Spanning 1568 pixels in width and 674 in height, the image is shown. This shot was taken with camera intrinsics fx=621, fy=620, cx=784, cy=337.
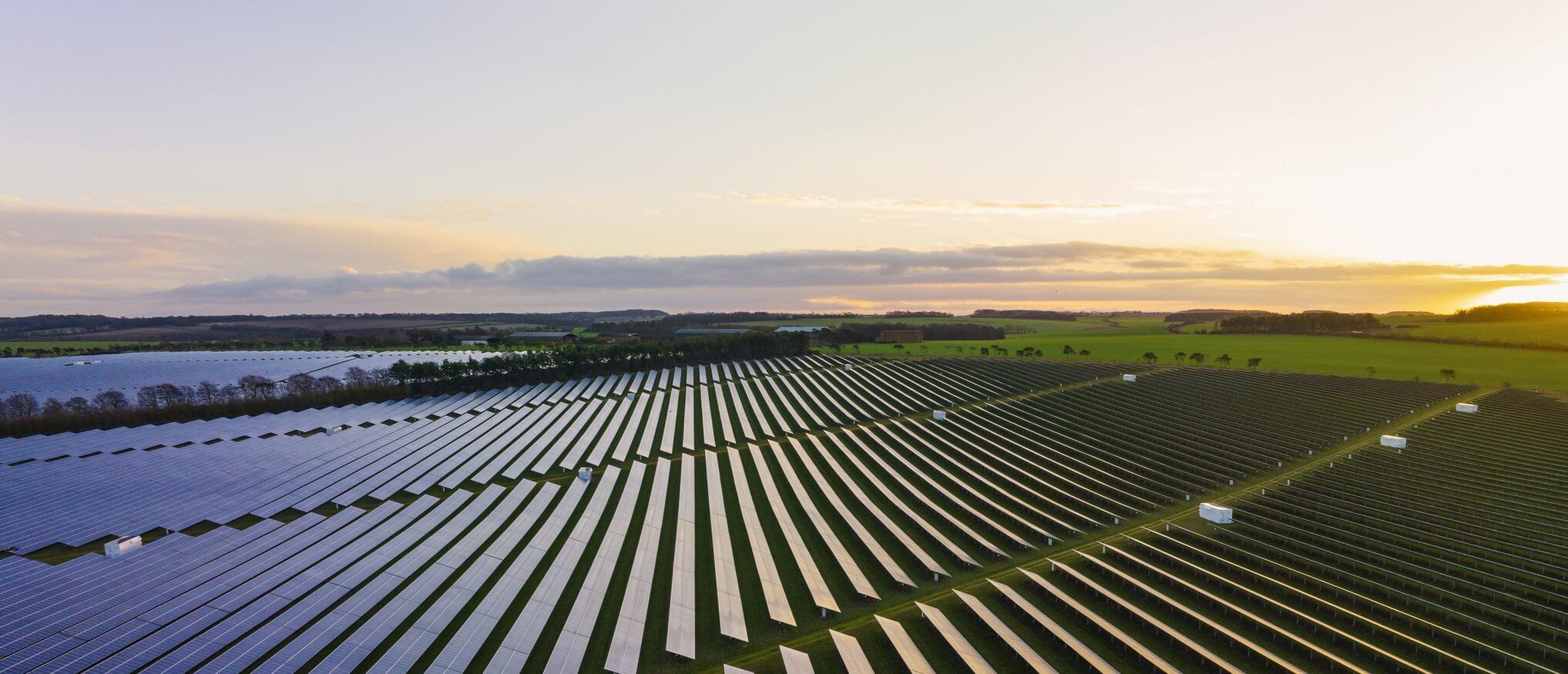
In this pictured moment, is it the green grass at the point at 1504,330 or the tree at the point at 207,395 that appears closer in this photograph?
the tree at the point at 207,395

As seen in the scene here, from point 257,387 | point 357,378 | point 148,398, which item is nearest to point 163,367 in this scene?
point 257,387

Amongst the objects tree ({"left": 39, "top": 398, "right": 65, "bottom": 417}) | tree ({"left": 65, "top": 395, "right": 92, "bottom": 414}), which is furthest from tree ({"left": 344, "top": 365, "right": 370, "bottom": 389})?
tree ({"left": 39, "top": 398, "right": 65, "bottom": 417})

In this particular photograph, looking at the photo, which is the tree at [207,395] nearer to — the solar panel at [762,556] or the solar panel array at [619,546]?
the solar panel array at [619,546]

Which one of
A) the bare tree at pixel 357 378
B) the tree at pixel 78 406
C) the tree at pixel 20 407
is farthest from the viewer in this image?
the bare tree at pixel 357 378

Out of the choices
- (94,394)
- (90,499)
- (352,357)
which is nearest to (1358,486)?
(90,499)

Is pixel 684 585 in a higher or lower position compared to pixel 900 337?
lower

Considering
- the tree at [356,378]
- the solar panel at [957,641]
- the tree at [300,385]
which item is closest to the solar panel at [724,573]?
the solar panel at [957,641]

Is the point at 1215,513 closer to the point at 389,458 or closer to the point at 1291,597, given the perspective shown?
the point at 1291,597
